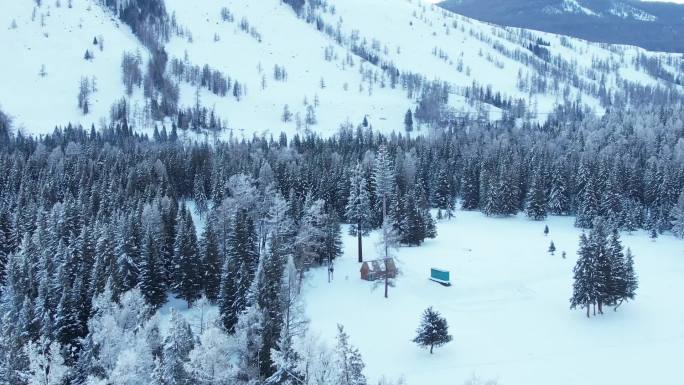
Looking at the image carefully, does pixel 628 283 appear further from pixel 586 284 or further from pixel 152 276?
pixel 152 276

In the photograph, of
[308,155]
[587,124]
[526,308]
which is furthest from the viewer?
[587,124]

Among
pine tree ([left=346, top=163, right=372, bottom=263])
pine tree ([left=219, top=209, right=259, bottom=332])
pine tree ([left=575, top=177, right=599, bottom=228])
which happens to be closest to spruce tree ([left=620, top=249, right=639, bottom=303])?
pine tree ([left=346, top=163, right=372, bottom=263])

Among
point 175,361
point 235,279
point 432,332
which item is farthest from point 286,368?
point 235,279

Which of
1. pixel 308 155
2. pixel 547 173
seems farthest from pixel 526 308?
pixel 308 155

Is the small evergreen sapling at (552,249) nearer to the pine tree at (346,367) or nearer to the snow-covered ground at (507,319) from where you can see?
the snow-covered ground at (507,319)

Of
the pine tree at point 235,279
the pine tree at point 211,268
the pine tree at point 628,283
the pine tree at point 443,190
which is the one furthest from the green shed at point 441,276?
the pine tree at point 443,190

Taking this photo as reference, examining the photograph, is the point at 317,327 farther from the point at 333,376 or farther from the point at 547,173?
the point at 547,173

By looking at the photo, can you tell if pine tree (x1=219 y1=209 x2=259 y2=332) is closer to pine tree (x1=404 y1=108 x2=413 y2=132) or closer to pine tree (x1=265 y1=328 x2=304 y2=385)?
pine tree (x1=265 y1=328 x2=304 y2=385)
